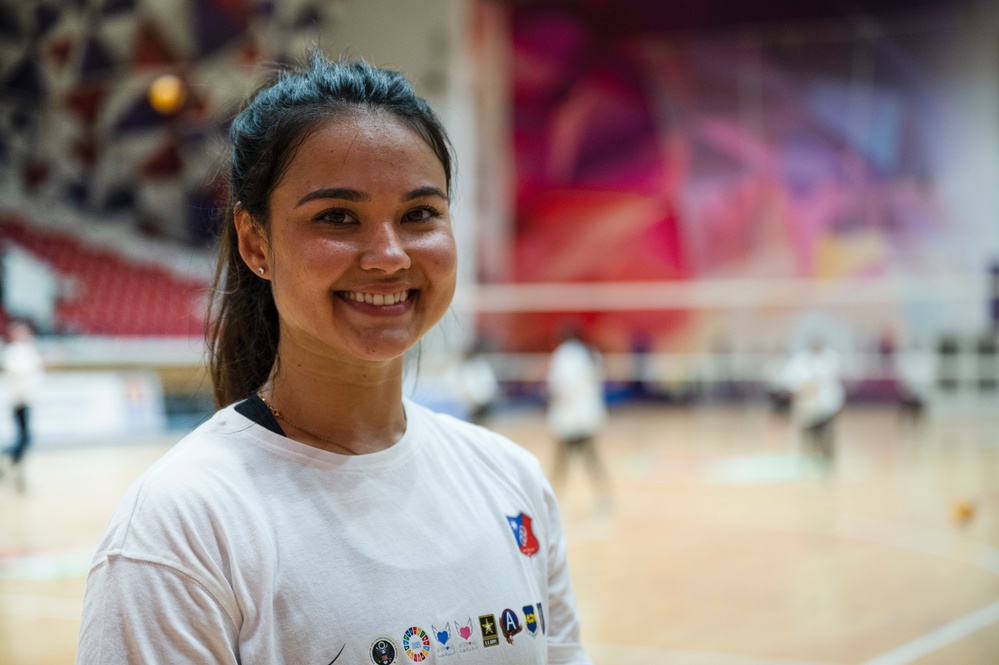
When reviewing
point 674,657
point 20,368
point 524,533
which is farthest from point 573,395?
point 524,533

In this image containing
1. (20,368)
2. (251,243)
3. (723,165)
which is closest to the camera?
(251,243)

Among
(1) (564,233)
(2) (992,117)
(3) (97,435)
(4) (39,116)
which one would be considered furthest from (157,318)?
(2) (992,117)

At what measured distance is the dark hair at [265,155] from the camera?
136 cm

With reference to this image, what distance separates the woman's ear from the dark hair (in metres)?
0.01

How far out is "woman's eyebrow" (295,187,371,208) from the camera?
1288mm

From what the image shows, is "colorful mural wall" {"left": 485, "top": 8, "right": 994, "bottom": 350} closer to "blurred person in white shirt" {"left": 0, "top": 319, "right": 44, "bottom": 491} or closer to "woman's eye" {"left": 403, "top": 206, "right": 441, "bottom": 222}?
"blurred person in white shirt" {"left": 0, "top": 319, "right": 44, "bottom": 491}

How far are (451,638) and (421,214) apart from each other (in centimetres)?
60

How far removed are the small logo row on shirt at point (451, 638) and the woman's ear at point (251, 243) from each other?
56 centimetres

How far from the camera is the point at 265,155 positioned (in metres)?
1.36

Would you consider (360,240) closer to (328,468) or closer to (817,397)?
(328,468)

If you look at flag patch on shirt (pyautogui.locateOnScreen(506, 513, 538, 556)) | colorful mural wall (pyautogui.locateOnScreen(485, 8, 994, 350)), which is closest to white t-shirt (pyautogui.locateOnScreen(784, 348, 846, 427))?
colorful mural wall (pyautogui.locateOnScreen(485, 8, 994, 350))

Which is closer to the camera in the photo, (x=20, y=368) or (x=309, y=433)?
(x=309, y=433)

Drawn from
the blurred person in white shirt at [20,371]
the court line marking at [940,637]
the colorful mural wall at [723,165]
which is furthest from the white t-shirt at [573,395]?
the colorful mural wall at [723,165]

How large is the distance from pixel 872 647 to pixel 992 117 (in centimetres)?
1307
